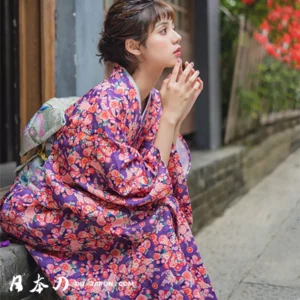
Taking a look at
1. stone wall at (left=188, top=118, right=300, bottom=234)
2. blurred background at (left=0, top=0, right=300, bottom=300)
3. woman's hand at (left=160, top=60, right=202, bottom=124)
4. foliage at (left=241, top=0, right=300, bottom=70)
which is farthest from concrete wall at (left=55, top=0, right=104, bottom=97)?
foliage at (left=241, top=0, right=300, bottom=70)

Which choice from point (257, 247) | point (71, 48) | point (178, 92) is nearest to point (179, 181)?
point (178, 92)

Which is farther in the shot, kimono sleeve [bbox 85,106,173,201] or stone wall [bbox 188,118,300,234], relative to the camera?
stone wall [bbox 188,118,300,234]

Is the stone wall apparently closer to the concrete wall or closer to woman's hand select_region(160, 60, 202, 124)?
the concrete wall

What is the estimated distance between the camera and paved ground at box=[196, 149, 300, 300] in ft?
12.6

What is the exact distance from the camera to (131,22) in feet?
8.64

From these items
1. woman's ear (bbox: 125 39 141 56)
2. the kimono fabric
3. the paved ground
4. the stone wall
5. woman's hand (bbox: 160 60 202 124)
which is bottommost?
the paved ground

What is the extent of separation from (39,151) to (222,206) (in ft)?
11.5

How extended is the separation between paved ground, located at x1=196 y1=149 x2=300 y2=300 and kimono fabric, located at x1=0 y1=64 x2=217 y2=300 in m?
1.24

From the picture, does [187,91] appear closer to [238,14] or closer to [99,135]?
[99,135]

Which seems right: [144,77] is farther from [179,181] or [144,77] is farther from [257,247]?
[257,247]

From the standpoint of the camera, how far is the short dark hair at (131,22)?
262cm

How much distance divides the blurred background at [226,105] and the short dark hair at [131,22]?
1021 mm

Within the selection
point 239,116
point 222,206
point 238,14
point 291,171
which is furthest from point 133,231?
point 291,171

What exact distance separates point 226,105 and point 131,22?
447cm
